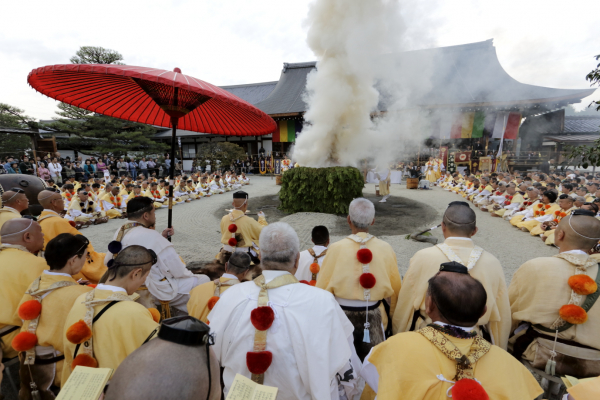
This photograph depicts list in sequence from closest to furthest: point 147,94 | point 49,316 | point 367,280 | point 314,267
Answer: point 49,316
point 367,280
point 314,267
point 147,94

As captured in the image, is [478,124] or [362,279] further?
[478,124]

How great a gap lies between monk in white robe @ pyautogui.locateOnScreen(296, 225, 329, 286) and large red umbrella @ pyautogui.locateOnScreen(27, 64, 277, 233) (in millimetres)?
1431

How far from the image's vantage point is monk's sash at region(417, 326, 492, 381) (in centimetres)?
125

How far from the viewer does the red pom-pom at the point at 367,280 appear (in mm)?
2274

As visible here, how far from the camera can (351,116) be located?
10539 millimetres

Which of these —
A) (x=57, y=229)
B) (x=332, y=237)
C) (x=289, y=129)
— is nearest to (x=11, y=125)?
(x=289, y=129)

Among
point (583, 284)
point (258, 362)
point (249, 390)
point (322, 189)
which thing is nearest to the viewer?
point (249, 390)

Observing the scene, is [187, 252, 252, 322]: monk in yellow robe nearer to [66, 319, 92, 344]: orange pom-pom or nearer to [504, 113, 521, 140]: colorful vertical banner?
[66, 319, 92, 344]: orange pom-pom

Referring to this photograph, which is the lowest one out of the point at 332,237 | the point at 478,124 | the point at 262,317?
the point at 332,237

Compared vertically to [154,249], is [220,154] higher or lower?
higher

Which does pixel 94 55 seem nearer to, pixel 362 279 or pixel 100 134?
pixel 100 134

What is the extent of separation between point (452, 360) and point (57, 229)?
4.52 meters

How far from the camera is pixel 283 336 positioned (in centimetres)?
147

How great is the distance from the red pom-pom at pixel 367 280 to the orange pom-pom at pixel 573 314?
49.2 inches
